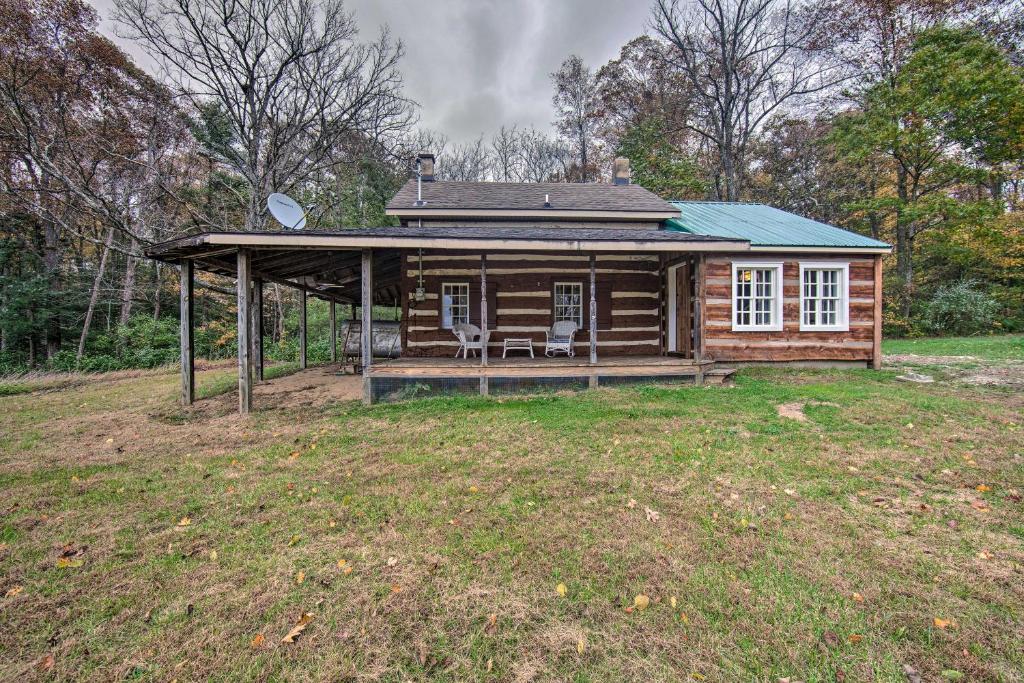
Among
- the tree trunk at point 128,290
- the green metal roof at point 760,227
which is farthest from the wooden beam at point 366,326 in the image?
the tree trunk at point 128,290

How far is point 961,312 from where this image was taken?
17.6 m

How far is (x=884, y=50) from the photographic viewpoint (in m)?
18.9

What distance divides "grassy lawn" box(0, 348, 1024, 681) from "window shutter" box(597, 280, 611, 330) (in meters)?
5.46

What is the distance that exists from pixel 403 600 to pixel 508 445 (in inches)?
116

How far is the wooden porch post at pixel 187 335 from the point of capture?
8.11 metres

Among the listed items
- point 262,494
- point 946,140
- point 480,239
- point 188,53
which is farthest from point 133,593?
point 946,140

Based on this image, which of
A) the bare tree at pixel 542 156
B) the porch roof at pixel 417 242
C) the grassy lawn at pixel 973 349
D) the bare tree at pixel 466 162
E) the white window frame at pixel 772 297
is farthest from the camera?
the bare tree at pixel 542 156

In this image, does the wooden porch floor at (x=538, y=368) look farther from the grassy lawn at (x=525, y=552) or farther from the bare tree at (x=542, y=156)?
the bare tree at (x=542, y=156)

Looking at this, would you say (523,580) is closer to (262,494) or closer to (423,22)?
(262,494)

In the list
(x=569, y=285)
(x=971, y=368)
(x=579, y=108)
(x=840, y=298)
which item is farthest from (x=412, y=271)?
(x=579, y=108)

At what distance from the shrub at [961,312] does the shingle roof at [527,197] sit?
14881 mm

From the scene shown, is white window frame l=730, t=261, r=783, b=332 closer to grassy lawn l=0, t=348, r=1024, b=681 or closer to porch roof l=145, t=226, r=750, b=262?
porch roof l=145, t=226, r=750, b=262

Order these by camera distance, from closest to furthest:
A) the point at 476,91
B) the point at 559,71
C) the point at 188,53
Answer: the point at 188,53 < the point at 476,91 < the point at 559,71

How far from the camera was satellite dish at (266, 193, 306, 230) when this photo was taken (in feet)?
28.1
